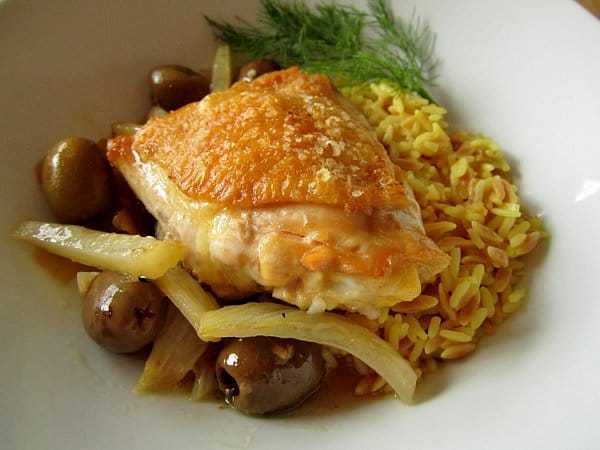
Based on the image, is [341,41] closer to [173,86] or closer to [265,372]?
[173,86]

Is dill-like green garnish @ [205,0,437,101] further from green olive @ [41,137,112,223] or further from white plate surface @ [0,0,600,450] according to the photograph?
green olive @ [41,137,112,223]

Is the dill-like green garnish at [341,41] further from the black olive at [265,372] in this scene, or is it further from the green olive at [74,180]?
the black olive at [265,372]

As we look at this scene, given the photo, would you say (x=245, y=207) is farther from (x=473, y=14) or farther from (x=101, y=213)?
(x=473, y=14)

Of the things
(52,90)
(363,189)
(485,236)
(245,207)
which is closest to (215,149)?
(245,207)

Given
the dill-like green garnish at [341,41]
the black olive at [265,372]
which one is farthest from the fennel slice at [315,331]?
the dill-like green garnish at [341,41]

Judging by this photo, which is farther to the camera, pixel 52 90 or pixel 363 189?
pixel 52 90

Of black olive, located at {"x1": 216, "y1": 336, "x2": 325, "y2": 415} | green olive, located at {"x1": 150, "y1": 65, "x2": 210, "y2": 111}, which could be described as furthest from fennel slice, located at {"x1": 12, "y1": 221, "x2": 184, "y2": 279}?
green olive, located at {"x1": 150, "y1": 65, "x2": 210, "y2": 111}

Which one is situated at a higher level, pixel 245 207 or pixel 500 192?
pixel 500 192
